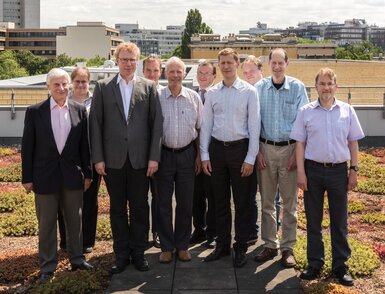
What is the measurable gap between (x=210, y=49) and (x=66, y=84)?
90002mm

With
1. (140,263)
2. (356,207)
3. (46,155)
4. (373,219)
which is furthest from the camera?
(356,207)

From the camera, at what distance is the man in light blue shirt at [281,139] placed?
6367mm

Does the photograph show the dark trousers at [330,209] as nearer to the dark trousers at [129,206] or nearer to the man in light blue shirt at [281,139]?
the man in light blue shirt at [281,139]

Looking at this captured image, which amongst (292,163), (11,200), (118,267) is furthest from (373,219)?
(11,200)

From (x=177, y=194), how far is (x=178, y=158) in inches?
18.2

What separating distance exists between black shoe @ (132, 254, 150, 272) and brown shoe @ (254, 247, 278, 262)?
130 centimetres

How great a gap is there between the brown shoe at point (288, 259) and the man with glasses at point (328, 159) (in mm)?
271

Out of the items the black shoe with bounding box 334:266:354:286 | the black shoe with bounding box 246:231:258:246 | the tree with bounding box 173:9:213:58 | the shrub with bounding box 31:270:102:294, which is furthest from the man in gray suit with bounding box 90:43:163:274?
the tree with bounding box 173:9:213:58

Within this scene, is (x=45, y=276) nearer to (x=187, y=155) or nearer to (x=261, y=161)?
(x=187, y=155)

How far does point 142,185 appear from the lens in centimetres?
631

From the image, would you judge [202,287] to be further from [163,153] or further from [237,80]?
[237,80]

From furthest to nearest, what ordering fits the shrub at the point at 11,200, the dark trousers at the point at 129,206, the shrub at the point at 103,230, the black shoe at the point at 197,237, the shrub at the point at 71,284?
the shrub at the point at 11,200, the shrub at the point at 103,230, the black shoe at the point at 197,237, the dark trousers at the point at 129,206, the shrub at the point at 71,284

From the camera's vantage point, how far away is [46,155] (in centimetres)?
604

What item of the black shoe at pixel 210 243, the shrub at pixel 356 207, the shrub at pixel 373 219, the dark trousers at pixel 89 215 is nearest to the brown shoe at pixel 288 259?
the black shoe at pixel 210 243
